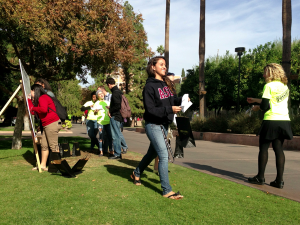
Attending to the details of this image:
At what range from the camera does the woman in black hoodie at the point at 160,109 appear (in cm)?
413

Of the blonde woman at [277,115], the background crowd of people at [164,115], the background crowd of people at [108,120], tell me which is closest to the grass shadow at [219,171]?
the background crowd of people at [164,115]

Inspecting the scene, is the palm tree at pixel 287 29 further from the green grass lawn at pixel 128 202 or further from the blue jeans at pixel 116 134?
the green grass lawn at pixel 128 202

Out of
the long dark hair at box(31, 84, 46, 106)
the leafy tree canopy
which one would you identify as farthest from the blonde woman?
the leafy tree canopy

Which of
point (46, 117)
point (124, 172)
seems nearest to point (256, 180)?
point (124, 172)

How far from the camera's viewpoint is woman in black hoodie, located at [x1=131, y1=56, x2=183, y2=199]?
4129 millimetres

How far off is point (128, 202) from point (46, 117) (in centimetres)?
293

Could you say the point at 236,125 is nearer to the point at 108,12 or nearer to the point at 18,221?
the point at 108,12

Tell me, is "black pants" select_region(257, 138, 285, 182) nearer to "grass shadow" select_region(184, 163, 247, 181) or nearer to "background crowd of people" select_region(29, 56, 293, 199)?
"background crowd of people" select_region(29, 56, 293, 199)

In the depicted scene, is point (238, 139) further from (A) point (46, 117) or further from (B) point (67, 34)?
(A) point (46, 117)

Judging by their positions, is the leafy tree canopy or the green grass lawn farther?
the leafy tree canopy

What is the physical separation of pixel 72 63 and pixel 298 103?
2931 cm

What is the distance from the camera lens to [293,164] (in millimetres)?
7566

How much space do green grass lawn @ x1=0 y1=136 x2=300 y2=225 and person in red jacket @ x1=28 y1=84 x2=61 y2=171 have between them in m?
0.64

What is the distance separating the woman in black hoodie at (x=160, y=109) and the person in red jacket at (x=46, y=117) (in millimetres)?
2408
